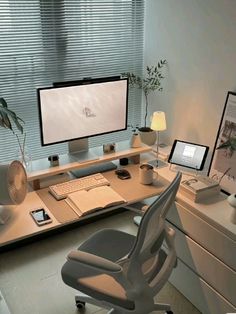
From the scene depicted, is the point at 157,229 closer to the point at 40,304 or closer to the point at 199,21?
the point at 40,304

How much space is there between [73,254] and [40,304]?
2.81ft

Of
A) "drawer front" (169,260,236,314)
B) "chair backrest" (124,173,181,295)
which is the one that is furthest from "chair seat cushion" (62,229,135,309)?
"drawer front" (169,260,236,314)

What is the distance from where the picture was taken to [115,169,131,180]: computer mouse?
2271 millimetres

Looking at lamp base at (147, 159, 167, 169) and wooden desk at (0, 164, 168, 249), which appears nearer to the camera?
wooden desk at (0, 164, 168, 249)

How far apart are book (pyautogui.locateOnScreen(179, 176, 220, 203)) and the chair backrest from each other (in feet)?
1.34

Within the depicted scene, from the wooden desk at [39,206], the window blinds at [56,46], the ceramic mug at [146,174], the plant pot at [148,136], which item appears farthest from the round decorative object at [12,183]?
the plant pot at [148,136]

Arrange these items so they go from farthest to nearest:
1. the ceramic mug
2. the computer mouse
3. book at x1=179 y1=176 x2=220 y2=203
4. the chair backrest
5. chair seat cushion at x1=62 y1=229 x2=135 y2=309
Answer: the computer mouse < the ceramic mug < book at x1=179 y1=176 x2=220 y2=203 < chair seat cushion at x1=62 y1=229 x2=135 y2=309 < the chair backrest

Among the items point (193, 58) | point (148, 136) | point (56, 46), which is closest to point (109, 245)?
point (148, 136)

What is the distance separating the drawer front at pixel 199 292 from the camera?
6.49ft

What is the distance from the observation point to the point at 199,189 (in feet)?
6.68

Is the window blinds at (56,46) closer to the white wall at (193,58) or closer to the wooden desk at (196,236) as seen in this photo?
the white wall at (193,58)

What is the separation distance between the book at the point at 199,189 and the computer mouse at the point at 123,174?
1.20 feet

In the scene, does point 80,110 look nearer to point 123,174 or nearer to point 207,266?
point 123,174

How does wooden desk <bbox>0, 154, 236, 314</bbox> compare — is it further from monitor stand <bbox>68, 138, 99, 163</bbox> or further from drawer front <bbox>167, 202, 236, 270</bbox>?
monitor stand <bbox>68, 138, 99, 163</bbox>
